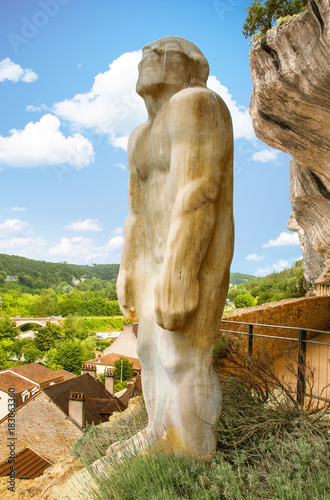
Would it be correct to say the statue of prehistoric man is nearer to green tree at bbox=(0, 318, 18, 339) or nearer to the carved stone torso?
the carved stone torso

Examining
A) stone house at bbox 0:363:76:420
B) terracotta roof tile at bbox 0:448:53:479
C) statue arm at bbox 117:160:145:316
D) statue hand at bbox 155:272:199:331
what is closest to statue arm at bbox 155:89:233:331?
statue hand at bbox 155:272:199:331

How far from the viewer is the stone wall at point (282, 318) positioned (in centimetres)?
734

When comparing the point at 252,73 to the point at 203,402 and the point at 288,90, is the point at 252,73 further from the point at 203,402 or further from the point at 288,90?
the point at 203,402

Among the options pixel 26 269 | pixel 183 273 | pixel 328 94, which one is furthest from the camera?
pixel 26 269

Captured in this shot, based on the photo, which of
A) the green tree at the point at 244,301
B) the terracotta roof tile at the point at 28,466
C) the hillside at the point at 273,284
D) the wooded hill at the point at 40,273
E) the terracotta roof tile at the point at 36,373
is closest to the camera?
the terracotta roof tile at the point at 28,466

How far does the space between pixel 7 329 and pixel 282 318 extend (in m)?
38.7

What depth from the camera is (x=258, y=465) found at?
2.04 meters

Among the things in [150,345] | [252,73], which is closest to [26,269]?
[252,73]

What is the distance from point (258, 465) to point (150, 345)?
83 cm

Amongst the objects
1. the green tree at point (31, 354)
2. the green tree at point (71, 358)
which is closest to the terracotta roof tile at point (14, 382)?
the green tree at point (71, 358)

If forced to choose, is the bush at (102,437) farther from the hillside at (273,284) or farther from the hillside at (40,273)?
the hillside at (40,273)

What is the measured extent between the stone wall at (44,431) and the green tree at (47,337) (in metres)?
35.9

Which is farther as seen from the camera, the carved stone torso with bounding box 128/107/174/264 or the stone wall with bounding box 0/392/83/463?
the stone wall with bounding box 0/392/83/463

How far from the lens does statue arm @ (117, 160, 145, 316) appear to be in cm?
264
